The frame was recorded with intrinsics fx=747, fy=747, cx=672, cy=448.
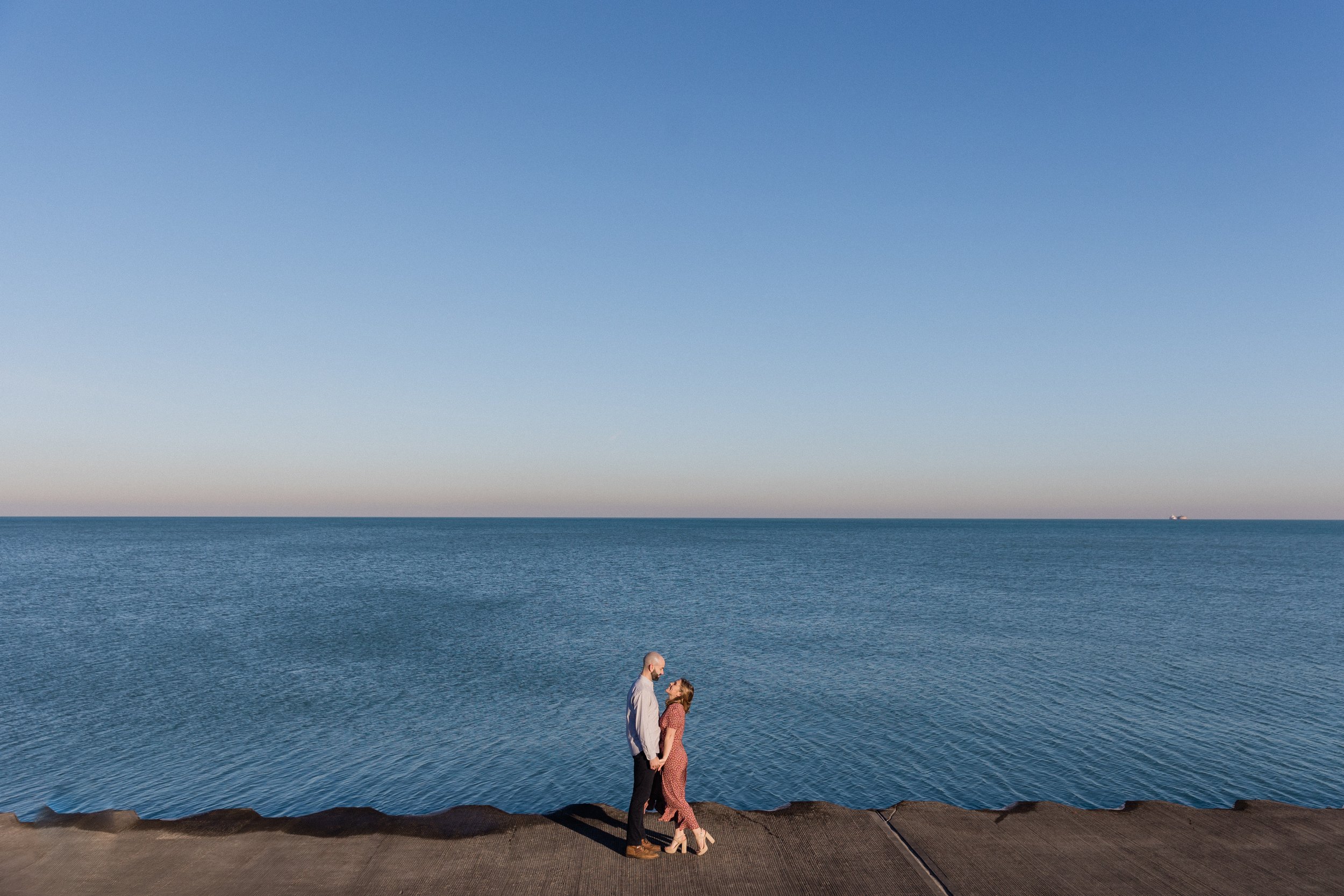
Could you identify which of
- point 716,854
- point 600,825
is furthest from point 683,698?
point 600,825

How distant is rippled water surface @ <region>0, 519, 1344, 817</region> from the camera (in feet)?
53.7

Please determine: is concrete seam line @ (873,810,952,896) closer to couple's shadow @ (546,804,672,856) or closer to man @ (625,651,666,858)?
couple's shadow @ (546,804,672,856)

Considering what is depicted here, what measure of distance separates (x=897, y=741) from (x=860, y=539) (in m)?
149

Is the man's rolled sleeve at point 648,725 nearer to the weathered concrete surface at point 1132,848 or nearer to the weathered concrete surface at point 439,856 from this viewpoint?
the weathered concrete surface at point 439,856

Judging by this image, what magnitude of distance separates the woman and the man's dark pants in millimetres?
205

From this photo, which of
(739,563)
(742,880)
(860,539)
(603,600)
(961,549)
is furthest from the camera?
(860,539)

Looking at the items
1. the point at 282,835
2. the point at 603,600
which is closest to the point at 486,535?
the point at 603,600

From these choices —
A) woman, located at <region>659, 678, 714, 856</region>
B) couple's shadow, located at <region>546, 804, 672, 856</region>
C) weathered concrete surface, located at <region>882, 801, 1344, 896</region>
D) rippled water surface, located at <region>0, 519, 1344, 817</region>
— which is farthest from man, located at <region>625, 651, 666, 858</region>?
rippled water surface, located at <region>0, 519, 1344, 817</region>

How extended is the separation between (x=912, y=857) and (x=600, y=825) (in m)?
3.46

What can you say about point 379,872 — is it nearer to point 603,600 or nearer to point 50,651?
point 50,651

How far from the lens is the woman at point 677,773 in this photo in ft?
25.7

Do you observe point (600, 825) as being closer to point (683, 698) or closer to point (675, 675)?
point (683, 698)

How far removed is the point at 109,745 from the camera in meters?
19.3

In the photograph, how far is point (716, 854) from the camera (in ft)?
25.8
